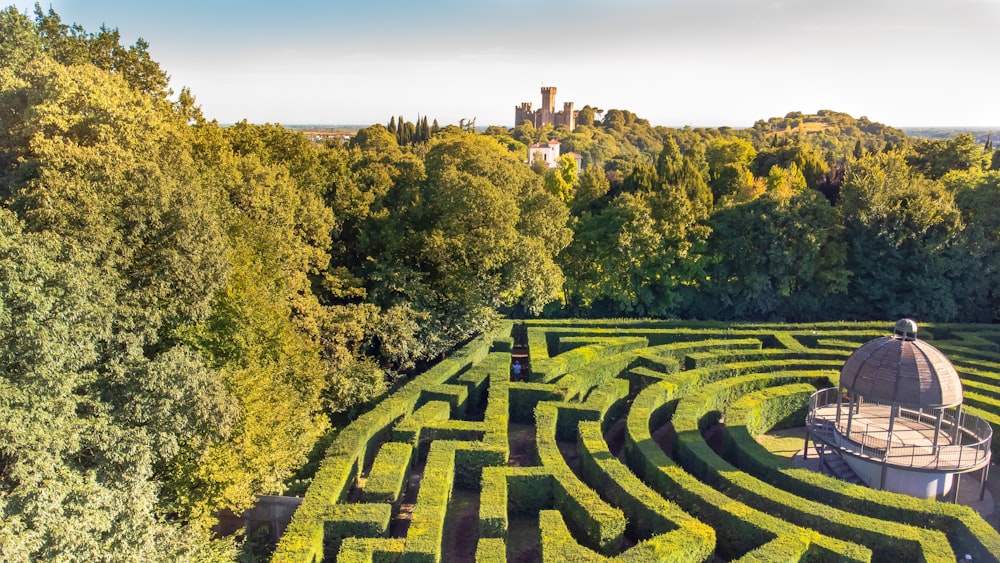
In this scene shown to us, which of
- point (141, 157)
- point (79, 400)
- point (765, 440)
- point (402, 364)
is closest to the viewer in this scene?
point (79, 400)

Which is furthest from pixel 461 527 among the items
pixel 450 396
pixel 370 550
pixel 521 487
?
pixel 450 396

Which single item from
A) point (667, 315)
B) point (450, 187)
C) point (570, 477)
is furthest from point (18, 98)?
point (667, 315)

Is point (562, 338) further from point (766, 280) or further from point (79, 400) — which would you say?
point (79, 400)

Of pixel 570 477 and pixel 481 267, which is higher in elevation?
pixel 481 267

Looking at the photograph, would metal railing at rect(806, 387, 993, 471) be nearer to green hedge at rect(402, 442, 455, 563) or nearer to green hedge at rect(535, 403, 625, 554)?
green hedge at rect(535, 403, 625, 554)

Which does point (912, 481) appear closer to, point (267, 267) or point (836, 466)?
point (836, 466)

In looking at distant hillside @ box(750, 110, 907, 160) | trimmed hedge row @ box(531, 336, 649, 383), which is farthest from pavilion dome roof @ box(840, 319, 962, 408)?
distant hillside @ box(750, 110, 907, 160)

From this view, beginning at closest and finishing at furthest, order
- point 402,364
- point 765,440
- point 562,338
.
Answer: point 765,440, point 402,364, point 562,338
